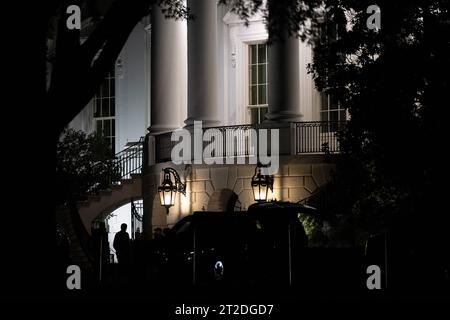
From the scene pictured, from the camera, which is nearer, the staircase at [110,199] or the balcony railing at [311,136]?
the balcony railing at [311,136]

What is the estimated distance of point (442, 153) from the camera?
25422 millimetres

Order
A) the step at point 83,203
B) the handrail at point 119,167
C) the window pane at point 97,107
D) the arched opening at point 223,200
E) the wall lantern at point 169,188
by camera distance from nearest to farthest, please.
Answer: the arched opening at point 223,200, the wall lantern at point 169,188, the step at point 83,203, the handrail at point 119,167, the window pane at point 97,107

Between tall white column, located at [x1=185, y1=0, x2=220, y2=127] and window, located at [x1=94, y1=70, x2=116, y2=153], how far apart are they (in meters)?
12.0

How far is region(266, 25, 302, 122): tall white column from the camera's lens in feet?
129

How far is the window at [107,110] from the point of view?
5262cm

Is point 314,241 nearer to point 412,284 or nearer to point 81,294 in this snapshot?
point 412,284

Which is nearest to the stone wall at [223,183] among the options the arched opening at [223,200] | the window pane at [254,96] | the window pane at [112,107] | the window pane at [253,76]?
the arched opening at [223,200]

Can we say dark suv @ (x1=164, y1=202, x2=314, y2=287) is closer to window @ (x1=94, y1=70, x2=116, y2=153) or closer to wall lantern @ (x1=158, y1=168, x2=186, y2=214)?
wall lantern @ (x1=158, y1=168, x2=186, y2=214)

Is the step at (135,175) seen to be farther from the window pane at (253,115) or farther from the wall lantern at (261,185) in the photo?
the wall lantern at (261,185)

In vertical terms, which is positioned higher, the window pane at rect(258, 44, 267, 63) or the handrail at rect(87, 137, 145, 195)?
the window pane at rect(258, 44, 267, 63)

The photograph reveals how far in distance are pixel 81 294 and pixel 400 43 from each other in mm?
9821

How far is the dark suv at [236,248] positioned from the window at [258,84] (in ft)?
52.2

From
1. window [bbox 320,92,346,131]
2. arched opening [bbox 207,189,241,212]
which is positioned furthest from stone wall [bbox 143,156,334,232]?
window [bbox 320,92,346,131]

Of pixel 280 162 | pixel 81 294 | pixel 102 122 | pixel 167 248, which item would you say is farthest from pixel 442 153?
pixel 102 122
